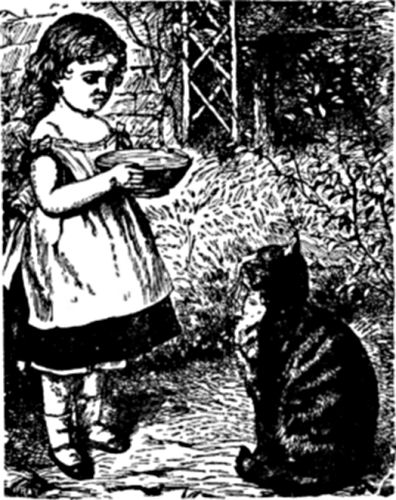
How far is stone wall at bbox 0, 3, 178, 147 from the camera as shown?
2414 millimetres

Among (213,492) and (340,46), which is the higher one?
(340,46)

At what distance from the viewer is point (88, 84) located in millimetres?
2428

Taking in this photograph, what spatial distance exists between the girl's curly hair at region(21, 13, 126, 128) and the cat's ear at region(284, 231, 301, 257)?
41cm

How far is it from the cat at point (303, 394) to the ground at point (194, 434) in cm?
2

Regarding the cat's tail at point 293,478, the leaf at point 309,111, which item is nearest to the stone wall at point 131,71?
the leaf at point 309,111

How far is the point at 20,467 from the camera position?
2.44 meters

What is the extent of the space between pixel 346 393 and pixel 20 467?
1.92 feet

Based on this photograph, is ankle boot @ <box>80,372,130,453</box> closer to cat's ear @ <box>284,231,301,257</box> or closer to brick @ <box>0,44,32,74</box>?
cat's ear @ <box>284,231,301,257</box>

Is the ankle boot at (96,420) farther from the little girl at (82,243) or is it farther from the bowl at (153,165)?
the bowl at (153,165)

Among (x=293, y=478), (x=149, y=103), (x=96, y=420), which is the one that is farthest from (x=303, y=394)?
(x=149, y=103)

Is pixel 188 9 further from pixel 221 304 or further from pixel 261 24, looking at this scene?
pixel 221 304

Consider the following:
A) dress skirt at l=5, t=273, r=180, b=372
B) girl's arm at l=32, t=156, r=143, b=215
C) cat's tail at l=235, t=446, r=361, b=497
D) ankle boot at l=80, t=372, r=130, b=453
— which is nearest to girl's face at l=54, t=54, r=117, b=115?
girl's arm at l=32, t=156, r=143, b=215

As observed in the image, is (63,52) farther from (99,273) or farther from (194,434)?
(194,434)

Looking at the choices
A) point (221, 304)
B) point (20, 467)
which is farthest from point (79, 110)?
point (20, 467)
